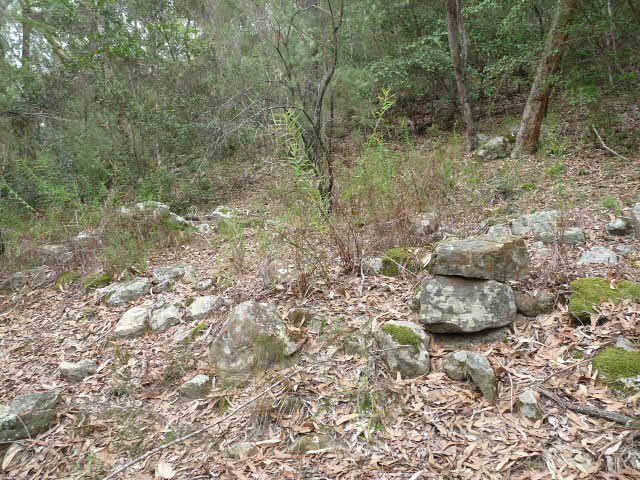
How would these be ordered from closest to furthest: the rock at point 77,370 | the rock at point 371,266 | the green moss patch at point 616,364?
the green moss patch at point 616,364 < the rock at point 77,370 < the rock at point 371,266

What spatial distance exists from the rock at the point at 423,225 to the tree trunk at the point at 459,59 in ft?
15.1

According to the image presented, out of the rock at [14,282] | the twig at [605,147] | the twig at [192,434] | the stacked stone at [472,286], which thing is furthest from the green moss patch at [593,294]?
the rock at [14,282]

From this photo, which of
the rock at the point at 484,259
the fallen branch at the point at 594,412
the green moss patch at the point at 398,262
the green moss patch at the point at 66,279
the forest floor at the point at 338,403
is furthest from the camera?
the green moss patch at the point at 66,279

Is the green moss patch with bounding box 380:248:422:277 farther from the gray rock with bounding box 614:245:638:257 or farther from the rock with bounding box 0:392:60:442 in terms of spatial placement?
the rock with bounding box 0:392:60:442

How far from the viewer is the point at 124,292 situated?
4363 millimetres

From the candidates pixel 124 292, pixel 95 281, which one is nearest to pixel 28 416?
pixel 124 292

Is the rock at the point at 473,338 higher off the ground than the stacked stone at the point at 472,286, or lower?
lower

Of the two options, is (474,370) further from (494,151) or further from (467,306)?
(494,151)

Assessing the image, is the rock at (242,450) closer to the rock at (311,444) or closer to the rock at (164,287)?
the rock at (311,444)

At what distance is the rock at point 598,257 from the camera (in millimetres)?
3146

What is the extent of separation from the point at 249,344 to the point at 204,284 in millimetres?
1545

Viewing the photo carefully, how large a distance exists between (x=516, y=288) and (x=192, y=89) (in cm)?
843

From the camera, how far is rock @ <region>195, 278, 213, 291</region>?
13.7ft

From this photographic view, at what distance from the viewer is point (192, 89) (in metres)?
8.99
